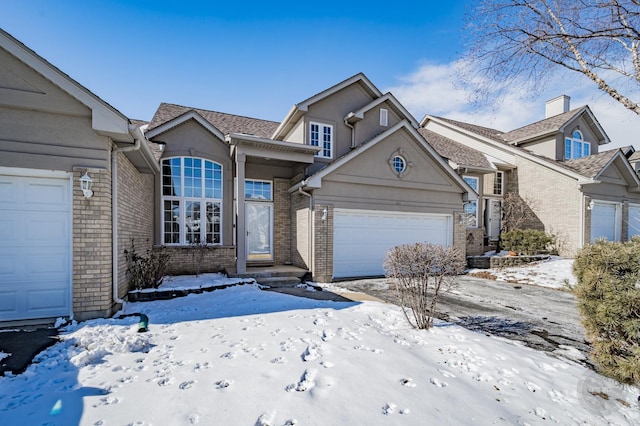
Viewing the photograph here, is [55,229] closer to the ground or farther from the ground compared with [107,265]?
farther from the ground

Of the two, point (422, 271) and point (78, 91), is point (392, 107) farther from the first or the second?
point (78, 91)

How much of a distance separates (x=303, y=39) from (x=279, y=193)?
17.7 ft

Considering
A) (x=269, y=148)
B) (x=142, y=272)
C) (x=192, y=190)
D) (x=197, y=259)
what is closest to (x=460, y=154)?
(x=269, y=148)

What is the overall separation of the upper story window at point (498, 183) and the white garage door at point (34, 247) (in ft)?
58.2

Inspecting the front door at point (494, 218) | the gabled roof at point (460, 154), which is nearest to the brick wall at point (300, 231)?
the gabled roof at point (460, 154)

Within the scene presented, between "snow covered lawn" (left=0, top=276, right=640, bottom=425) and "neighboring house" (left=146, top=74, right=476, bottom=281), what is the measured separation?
4984mm

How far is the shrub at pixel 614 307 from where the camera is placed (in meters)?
3.36

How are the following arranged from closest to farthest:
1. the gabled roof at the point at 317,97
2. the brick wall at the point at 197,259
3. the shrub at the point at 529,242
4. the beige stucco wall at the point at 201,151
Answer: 1. the brick wall at the point at 197,259
2. the beige stucco wall at the point at 201,151
3. the gabled roof at the point at 317,97
4. the shrub at the point at 529,242

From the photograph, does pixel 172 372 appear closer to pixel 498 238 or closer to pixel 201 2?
pixel 201 2

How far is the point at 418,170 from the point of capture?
11.1 metres

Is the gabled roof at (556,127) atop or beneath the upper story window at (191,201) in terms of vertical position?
atop

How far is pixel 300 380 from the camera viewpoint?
10.5ft

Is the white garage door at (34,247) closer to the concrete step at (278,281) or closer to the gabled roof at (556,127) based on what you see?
the concrete step at (278,281)

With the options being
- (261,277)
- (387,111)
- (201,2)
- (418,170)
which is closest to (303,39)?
(201,2)
